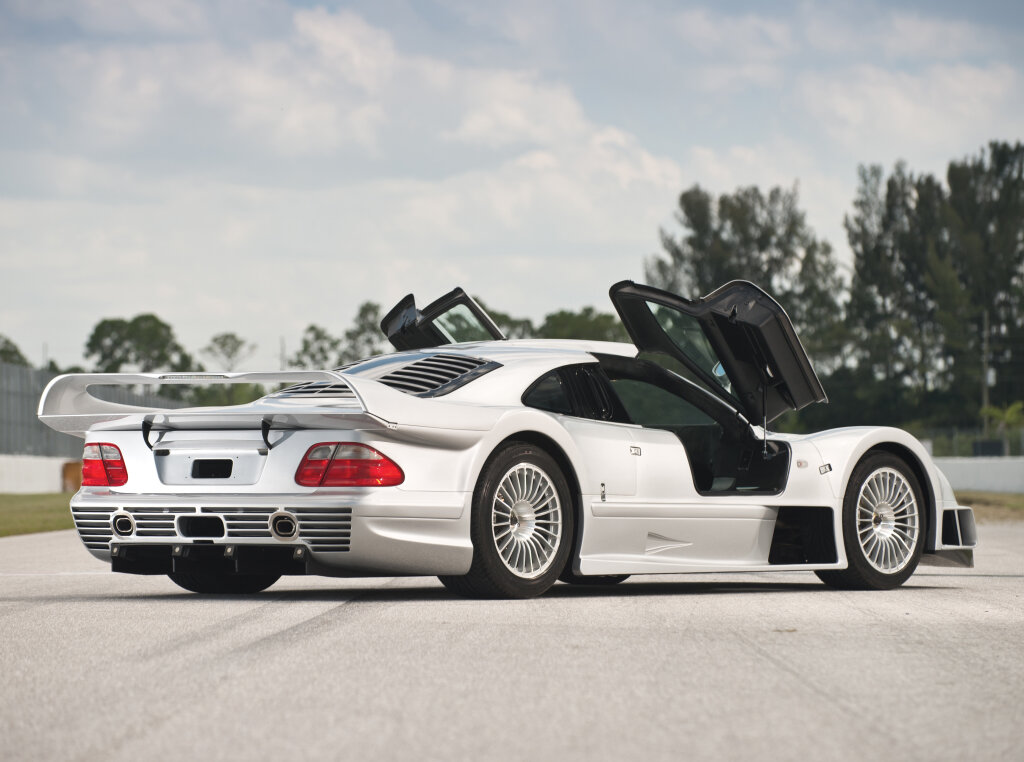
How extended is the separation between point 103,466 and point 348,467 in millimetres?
1544

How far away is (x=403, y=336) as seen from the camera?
34.8ft

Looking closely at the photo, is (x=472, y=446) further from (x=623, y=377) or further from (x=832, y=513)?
(x=832, y=513)

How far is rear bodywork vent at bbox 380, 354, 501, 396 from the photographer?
26.1 ft

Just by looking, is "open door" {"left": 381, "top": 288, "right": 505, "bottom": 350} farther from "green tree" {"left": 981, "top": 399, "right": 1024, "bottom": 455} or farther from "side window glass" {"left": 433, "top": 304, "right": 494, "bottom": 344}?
"green tree" {"left": 981, "top": 399, "right": 1024, "bottom": 455}

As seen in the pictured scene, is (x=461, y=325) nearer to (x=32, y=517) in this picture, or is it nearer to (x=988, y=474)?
(x=32, y=517)

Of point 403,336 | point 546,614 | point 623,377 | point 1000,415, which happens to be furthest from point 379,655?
point 1000,415

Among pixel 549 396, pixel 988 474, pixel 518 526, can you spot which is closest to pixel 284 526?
pixel 518 526

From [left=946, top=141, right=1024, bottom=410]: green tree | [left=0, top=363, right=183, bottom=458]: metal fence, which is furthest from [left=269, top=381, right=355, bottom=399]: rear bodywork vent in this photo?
[left=946, top=141, right=1024, bottom=410]: green tree

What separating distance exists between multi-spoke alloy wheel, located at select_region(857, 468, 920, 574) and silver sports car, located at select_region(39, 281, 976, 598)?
13mm

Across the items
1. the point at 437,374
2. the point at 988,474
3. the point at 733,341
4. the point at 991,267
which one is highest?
the point at 991,267

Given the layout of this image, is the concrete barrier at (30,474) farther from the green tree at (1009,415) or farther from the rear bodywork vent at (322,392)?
the green tree at (1009,415)

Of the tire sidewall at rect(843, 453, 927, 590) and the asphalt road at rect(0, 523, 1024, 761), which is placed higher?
the tire sidewall at rect(843, 453, 927, 590)

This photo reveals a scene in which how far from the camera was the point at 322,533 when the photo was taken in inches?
286

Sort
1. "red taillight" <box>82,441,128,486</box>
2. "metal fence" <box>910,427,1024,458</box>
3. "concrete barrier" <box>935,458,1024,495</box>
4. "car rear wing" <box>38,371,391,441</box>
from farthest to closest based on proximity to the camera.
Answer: "metal fence" <box>910,427,1024,458</box> → "concrete barrier" <box>935,458,1024,495</box> → "red taillight" <box>82,441,128,486</box> → "car rear wing" <box>38,371,391,441</box>
